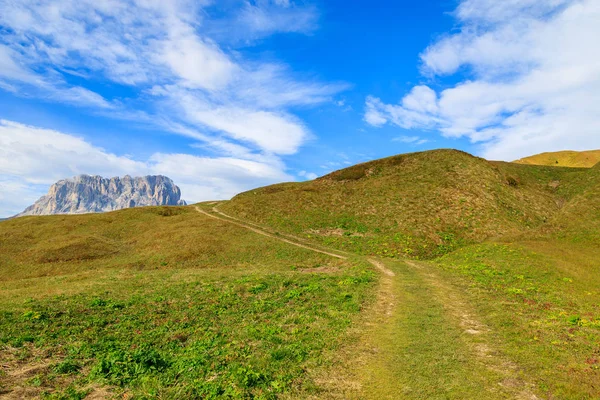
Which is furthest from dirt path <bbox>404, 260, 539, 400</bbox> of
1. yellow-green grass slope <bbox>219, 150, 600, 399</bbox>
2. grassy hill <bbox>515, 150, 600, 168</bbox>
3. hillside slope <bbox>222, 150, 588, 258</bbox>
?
grassy hill <bbox>515, 150, 600, 168</bbox>

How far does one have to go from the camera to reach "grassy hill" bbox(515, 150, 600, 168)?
101 m

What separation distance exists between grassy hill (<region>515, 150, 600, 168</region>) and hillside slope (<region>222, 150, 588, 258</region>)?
24896 mm

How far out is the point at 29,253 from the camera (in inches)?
1941

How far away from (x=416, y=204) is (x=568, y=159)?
83.0m

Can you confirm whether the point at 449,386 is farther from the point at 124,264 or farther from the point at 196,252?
the point at 124,264

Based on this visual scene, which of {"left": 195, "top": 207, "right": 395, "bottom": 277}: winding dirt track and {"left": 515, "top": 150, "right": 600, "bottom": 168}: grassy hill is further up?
{"left": 515, "top": 150, "right": 600, "bottom": 168}: grassy hill

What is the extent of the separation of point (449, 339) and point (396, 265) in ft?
70.0

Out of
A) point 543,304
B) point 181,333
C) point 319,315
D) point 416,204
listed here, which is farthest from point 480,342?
point 416,204

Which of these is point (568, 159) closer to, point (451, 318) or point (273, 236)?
point (273, 236)

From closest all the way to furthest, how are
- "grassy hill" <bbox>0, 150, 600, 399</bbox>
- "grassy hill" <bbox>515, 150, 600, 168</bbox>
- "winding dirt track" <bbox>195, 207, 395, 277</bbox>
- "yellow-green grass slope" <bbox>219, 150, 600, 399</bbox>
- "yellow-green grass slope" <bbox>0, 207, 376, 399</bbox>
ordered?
1. "yellow-green grass slope" <bbox>0, 207, 376, 399</bbox>
2. "grassy hill" <bbox>0, 150, 600, 399</bbox>
3. "yellow-green grass slope" <bbox>219, 150, 600, 399</bbox>
4. "winding dirt track" <bbox>195, 207, 395, 277</bbox>
5. "grassy hill" <bbox>515, 150, 600, 168</bbox>

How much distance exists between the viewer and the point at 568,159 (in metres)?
106

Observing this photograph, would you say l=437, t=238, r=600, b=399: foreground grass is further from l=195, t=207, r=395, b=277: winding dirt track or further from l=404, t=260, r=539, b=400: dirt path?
l=195, t=207, r=395, b=277: winding dirt track

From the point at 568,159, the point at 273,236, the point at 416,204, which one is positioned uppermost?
the point at 568,159

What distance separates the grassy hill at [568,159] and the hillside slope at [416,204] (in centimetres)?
2490
